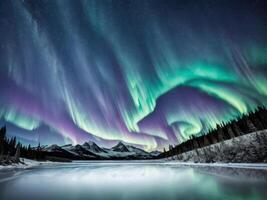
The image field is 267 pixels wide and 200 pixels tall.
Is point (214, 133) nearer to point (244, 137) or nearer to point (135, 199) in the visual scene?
point (244, 137)

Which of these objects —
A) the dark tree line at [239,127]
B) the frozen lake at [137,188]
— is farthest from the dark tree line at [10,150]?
the dark tree line at [239,127]

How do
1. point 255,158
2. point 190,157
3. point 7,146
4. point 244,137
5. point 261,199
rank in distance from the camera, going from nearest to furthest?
point 261,199 < point 255,158 < point 244,137 < point 190,157 < point 7,146

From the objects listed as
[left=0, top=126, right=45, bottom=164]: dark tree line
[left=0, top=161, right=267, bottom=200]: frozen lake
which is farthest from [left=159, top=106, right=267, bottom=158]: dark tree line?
[left=0, top=126, right=45, bottom=164]: dark tree line

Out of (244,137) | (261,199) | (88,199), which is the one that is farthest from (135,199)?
(244,137)

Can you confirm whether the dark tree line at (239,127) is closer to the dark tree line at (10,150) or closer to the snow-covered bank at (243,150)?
the snow-covered bank at (243,150)

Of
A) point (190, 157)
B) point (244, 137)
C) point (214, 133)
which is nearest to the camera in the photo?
point (244, 137)

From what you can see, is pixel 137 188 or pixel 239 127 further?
pixel 239 127

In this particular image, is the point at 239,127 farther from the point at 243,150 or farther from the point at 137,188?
the point at 137,188

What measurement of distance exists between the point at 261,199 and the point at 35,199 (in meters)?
7.64

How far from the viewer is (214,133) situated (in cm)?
8500

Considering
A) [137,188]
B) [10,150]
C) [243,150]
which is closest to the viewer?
[137,188]

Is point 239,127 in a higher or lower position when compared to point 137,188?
higher

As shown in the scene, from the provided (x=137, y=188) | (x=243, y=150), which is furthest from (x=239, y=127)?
(x=137, y=188)

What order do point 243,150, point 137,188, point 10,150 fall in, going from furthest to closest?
point 10,150, point 243,150, point 137,188
